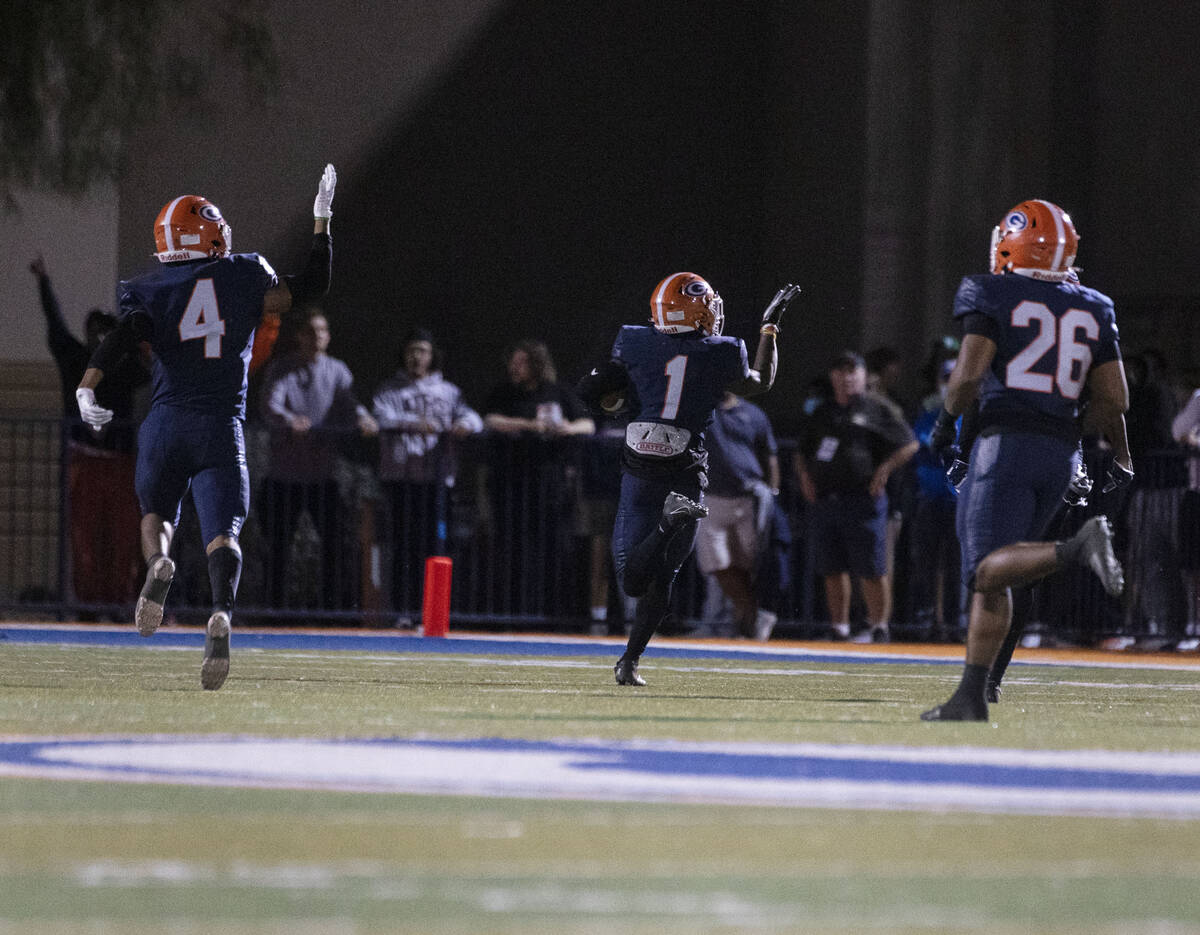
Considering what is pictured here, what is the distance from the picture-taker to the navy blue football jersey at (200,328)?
10.7 m

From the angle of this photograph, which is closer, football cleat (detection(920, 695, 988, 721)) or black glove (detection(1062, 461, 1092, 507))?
football cleat (detection(920, 695, 988, 721))

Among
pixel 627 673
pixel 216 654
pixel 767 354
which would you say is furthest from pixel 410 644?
pixel 216 654

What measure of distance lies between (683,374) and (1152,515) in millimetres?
7163

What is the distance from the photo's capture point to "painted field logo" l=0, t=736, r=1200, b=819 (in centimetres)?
622

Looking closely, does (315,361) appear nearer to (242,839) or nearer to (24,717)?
(24,717)

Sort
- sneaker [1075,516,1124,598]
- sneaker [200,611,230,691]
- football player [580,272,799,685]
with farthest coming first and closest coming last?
football player [580,272,799,685] → sneaker [200,611,230,691] → sneaker [1075,516,1124,598]

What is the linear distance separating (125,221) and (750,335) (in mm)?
6656

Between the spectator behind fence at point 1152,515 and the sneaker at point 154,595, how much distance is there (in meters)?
9.15

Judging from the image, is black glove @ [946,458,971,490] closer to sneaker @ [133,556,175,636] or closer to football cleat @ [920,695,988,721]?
football cleat @ [920,695,988,721]

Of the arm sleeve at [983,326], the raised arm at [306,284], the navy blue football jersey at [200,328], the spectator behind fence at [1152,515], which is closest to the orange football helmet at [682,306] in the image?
the raised arm at [306,284]

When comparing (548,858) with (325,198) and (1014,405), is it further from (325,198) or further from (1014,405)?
(325,198)

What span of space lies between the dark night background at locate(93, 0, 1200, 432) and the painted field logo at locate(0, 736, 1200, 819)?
15.6 metres

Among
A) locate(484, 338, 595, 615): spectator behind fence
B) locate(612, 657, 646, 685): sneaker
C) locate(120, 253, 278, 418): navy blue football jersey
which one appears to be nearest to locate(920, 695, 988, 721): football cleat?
locate(612, 657, 646, 685): sneaker

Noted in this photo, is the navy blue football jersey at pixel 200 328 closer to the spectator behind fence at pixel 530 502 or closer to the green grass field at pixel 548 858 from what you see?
the green grass field at pixel 548 858
